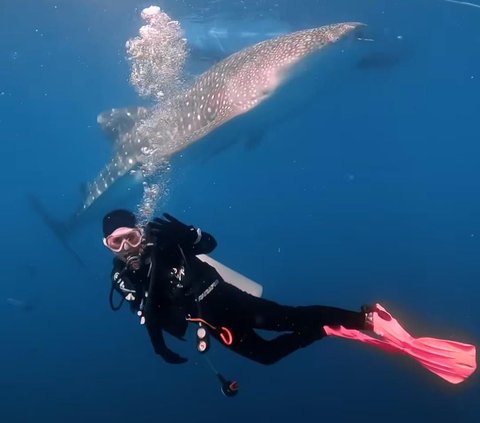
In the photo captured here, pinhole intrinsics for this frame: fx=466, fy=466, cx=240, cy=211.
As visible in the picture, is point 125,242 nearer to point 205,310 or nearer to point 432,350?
point 205,310

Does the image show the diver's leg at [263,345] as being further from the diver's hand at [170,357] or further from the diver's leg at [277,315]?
the diver's hand at [170,357]

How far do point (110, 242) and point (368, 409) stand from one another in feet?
33.1

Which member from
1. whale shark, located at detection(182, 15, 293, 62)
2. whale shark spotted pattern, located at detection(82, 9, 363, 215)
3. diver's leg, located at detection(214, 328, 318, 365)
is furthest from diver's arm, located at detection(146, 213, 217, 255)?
whale shark, located at detection(182, 15, 293, 62)

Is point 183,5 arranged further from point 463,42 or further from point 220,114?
point 463,42

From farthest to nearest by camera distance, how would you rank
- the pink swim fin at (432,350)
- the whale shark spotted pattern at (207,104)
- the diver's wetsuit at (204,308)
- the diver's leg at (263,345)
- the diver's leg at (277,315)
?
1. the whale shark spotted pattern at (207,104)
2. the diver's leg at (263,345)
3. the diver's leg at (277,315)
4. the pink swim fin at (432,350)
5. the diver's wetsuit at (204,308)

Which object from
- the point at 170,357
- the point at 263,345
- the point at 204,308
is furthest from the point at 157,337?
the point at 263,345

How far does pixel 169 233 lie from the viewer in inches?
171

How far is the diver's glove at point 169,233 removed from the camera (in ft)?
14.3

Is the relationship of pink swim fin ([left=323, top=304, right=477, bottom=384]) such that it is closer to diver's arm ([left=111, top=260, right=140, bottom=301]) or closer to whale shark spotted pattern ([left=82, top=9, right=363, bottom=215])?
diver's arm ([left=111, top=260, right=140, bottom=301])

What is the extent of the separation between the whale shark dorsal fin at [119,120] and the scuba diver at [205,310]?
658 centimetres

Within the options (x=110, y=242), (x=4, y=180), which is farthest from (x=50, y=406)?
(x=4, y=180)

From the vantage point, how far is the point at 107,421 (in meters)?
16.2

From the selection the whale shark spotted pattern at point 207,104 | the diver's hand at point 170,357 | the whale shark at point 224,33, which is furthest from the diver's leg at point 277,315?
the whale shark at point 224,33

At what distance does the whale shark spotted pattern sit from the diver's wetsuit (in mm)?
3499
